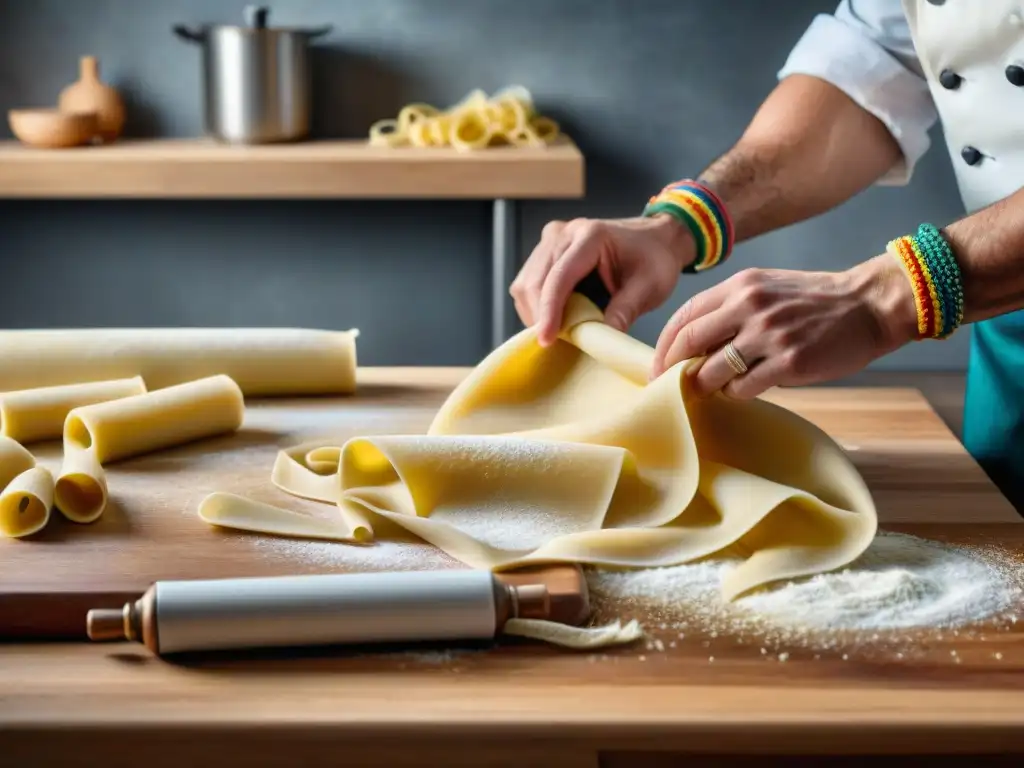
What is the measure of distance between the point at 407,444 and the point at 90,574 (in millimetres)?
262

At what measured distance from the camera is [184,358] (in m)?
1.37

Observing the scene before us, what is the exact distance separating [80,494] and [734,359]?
0.54 m

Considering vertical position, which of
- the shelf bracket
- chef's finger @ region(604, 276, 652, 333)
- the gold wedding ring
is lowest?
the shelf bracket

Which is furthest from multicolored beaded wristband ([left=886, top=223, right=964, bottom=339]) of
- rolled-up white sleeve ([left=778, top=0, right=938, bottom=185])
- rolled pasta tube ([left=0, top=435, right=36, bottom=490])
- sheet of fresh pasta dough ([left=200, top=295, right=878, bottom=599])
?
rolled pasta tube ([left=0, top=435, right=36, bottom=490])

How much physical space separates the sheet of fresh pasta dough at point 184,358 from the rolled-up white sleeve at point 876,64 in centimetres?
65

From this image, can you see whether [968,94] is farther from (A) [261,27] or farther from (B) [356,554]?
(A) [261,27]

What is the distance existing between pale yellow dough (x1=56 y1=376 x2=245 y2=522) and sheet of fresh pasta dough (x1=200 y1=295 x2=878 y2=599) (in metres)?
0.13

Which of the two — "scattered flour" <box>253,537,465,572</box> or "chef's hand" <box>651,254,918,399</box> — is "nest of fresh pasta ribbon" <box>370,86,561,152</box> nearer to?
"chef's hand" <box>651,254,918,399</box>

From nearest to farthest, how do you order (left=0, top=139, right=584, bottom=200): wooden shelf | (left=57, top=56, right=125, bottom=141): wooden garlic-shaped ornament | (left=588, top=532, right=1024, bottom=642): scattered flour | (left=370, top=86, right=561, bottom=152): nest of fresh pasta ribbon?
(left=588, top=532, right=1024, bottom=642): scattered flour → (left=0, top=139, right=584, bottom=200): wooden shelf → (left=370, top=86, right=561, bottom=152): nest of fresh pasta ribbon → (left=57, top=56, right=125, bottom=141): wooden garlic-shaped ornament

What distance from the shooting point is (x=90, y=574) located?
0.89m

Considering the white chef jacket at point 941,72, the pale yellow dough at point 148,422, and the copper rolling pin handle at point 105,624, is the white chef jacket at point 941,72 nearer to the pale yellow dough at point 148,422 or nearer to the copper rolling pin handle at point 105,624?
the pale yellow dough at point 148,422

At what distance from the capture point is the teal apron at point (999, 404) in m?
1.28

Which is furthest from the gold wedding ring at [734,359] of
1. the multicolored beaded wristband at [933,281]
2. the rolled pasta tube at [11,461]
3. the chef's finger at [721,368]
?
the rolled pasta tube at [11,461]

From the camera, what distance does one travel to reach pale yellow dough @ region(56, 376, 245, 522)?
115cm
